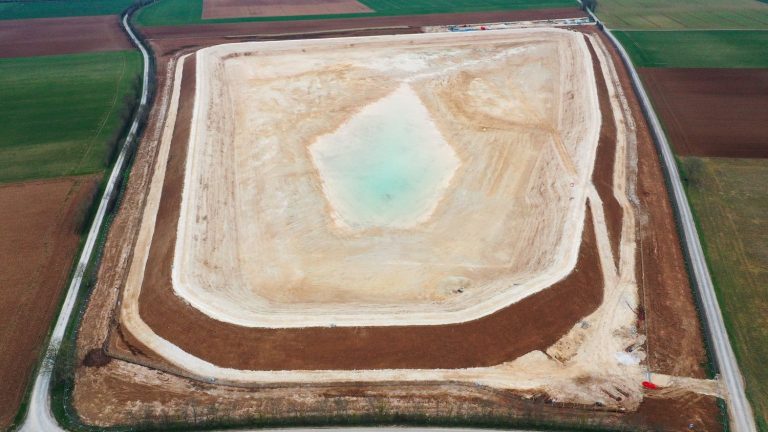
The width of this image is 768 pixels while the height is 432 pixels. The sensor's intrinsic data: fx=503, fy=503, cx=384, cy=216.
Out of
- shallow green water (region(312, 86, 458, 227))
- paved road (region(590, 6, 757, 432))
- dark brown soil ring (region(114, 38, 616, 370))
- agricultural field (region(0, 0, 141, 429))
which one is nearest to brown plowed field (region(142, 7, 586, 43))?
agricultural field (region(0, 0, 141, 429))

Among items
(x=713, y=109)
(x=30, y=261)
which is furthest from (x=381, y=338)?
(x=713, y=109)

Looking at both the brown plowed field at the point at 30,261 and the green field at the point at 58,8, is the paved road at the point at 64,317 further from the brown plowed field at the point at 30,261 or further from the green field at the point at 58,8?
the green field at the point at 58,8

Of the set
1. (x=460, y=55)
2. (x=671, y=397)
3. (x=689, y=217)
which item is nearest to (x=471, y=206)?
(x=689, y=217)

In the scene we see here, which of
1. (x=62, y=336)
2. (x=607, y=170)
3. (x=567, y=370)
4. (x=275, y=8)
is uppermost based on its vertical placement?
(x=275, y=8)

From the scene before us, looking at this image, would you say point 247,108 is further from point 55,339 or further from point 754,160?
point 754,160

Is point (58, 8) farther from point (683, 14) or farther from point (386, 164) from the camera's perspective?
point (683, 14)

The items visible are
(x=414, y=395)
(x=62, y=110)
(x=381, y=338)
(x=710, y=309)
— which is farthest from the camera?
(x=62, y=110)

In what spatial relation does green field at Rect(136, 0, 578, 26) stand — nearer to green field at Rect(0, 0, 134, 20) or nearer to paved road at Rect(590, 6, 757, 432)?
green field at Rect(0, 0, 134, 20)

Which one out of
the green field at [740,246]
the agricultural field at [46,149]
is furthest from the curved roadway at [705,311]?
the agricultural field at [46,149]
